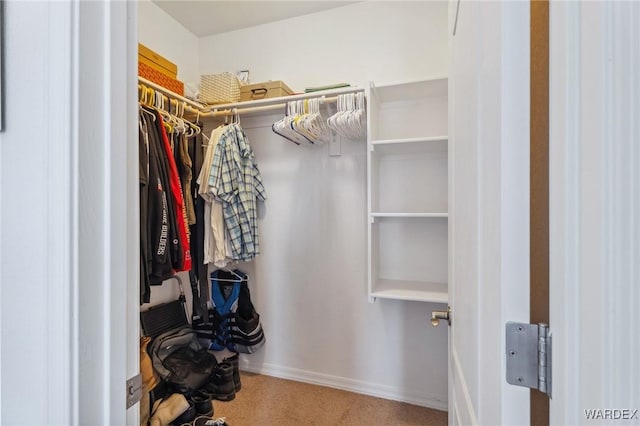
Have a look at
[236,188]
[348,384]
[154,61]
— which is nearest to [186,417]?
[348,384]

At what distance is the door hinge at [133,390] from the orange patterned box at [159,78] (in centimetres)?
181

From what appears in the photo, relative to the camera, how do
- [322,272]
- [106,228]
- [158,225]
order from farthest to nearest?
[322,272], [158,225], [106,228]

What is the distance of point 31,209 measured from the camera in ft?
1.79

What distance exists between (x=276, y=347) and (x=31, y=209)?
2246 mm

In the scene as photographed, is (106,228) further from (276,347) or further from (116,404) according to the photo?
(276,347)

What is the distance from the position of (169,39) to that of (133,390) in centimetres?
260

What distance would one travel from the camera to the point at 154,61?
2006mm

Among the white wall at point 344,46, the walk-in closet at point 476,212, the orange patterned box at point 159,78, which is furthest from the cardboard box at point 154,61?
the walk-in closet at point 476,212

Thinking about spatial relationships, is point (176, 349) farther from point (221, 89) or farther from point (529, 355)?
point (529, 355)

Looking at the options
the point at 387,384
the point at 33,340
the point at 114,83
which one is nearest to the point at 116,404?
the point at 33,340

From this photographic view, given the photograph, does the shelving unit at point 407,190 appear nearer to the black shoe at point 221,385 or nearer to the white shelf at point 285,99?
the white shelf at point 285,99

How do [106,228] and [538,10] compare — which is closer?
[538,10]

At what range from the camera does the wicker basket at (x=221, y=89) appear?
2.35 m

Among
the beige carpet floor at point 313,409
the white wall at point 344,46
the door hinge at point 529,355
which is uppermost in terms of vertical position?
the white wall at point 344,46
